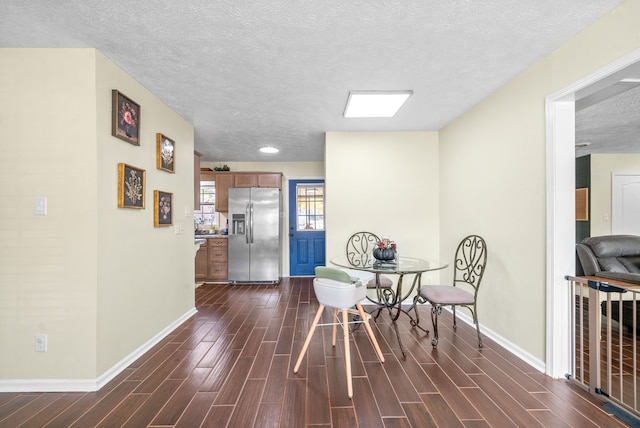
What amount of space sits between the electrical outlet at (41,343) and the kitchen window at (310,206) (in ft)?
13.7

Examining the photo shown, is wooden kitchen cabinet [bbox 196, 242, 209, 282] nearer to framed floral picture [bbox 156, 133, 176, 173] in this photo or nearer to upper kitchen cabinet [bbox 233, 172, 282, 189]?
upper kitchen cabinet [bbox 233, 172, 282, 189]

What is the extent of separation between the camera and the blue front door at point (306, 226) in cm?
579

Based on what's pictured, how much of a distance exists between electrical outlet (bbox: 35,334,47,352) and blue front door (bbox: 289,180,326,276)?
4.05m

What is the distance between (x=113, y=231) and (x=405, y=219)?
3298 millimetres

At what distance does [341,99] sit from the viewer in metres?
2.80

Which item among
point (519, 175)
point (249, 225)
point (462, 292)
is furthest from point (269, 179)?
point (519, 175)

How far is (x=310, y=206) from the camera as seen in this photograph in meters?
5.87

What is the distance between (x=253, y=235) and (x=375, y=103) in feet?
10.7

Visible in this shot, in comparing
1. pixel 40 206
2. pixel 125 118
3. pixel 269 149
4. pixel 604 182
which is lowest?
pixel 40 206

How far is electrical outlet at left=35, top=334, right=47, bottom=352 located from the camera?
1.96 m

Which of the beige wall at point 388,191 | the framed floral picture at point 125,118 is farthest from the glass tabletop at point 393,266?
the framed floral picture at point 125,118

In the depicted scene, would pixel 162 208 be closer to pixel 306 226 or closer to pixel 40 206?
pixel 40 206

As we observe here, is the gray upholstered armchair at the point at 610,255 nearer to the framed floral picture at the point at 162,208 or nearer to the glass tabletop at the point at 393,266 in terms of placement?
the glass tabletop at the point at 393,266

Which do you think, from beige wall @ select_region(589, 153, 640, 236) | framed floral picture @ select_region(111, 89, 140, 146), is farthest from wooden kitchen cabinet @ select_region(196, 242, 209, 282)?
beige wall @ select_region(589, 153, 640, 236)
